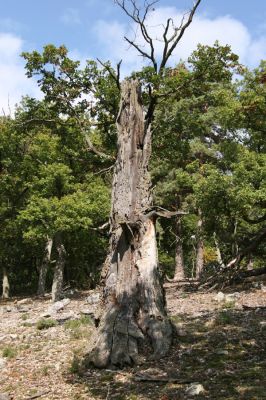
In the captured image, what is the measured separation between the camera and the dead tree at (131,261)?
9039 millimetres

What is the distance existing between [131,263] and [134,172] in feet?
7.89

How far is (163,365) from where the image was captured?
8422 millimetres

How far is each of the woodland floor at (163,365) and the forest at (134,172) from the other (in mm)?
662

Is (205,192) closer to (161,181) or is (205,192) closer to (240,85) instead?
(240,85)

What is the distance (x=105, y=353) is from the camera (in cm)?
880

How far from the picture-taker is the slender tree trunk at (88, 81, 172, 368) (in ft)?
29.6

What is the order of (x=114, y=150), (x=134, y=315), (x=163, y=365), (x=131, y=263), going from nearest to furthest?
(x=163, y=365), (x=134, y=315), (x=131, y=263), (x=114, y=150)

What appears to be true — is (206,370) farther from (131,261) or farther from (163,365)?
(131,261)

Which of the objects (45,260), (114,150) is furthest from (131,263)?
(45,260)

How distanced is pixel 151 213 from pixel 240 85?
41.5 ft

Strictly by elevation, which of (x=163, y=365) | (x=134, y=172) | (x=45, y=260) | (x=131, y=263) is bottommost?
(x=163, y=365)

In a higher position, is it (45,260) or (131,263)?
(45,260)

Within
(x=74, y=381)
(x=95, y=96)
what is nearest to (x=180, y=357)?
(x=74, y=381)

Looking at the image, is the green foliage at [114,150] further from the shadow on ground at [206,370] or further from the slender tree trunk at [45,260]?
the shadow on ground at [206,370]
